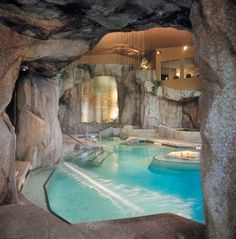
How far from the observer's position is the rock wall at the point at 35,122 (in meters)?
7.55

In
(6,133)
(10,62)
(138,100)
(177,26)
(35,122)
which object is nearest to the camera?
(177,26)

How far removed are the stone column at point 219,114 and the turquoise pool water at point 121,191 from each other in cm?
314

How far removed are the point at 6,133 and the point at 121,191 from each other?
3.83 metres

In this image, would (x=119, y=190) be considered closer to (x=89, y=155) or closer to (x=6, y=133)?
(x=6, y=133)

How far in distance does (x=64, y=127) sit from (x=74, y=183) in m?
13.5

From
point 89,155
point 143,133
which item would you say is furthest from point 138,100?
point 89,155

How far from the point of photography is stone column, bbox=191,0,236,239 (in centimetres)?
200

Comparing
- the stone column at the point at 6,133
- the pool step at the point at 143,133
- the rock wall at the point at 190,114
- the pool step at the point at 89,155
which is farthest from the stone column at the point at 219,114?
the rock wall at the point at 190,114

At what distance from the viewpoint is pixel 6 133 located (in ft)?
12.8

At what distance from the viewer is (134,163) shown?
10.4 meters

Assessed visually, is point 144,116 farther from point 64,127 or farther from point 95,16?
point 95,16

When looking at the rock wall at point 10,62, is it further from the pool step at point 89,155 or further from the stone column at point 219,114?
the pool step at point 89,155

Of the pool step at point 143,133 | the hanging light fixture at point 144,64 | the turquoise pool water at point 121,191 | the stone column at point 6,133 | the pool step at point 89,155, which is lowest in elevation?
the turquoise pool water at point 121,191

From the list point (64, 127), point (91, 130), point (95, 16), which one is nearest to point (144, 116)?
point (91, 130)
